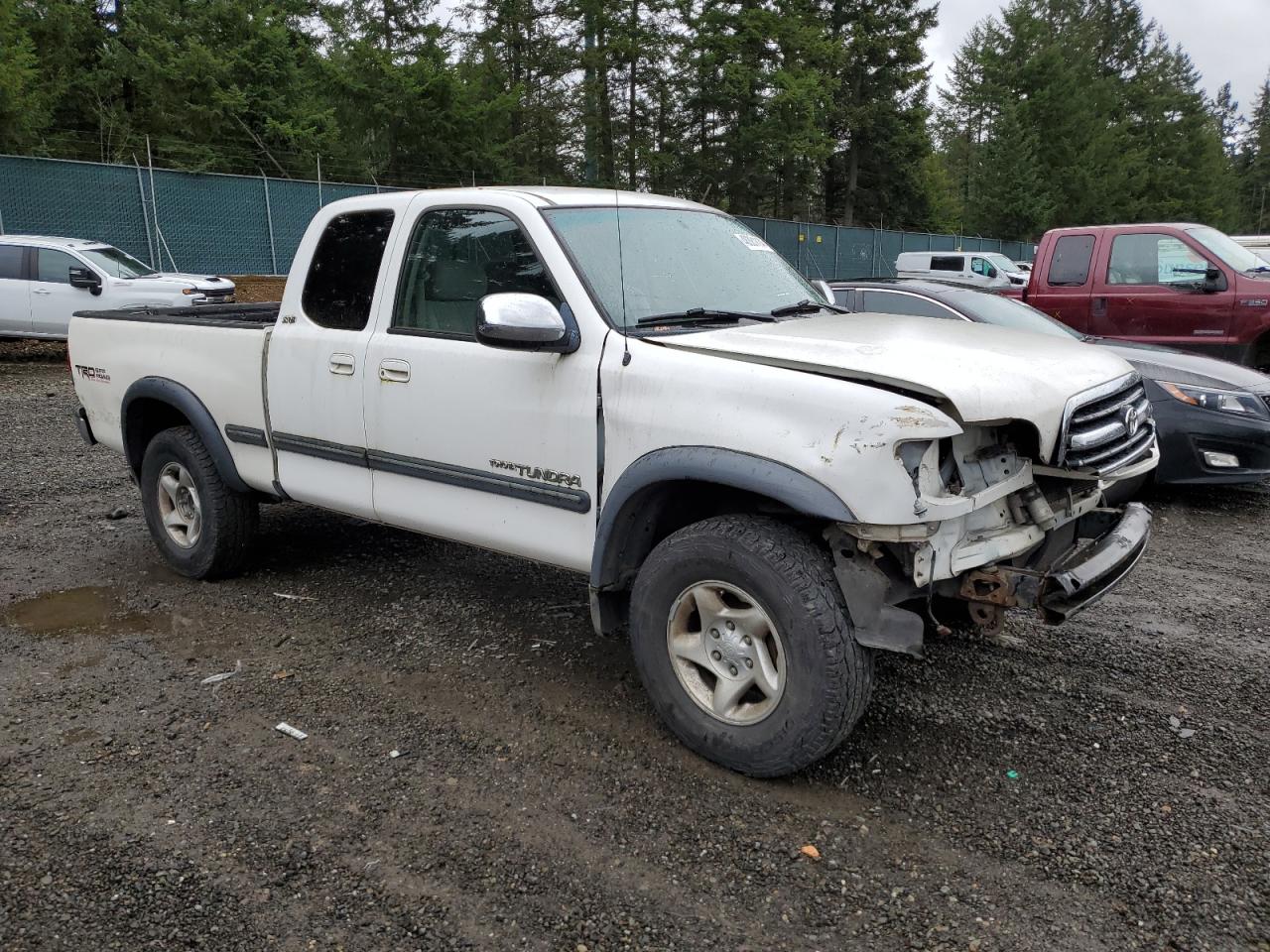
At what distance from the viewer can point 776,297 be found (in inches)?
166

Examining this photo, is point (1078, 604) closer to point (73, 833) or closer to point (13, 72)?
point (73, 833)

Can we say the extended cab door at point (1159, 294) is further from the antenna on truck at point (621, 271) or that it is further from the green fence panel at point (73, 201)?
the green fence panel at point (73, 201)

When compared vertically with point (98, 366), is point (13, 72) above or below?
above

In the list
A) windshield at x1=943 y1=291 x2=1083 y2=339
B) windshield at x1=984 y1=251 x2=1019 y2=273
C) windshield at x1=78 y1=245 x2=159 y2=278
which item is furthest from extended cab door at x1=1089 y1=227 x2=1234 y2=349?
windshield at x1=984 y1=251 x2=1019 y2=273

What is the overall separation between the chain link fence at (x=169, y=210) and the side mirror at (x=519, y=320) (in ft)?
58.8

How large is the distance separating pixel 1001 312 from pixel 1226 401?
5.45 ft

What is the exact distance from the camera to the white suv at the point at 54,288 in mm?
14094

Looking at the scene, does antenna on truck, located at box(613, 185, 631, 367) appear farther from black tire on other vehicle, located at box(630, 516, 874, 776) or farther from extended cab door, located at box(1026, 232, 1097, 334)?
extended cab door, located at box(1026, 232, 1097, 334)

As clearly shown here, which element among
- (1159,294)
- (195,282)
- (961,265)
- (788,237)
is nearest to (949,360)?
(1159,294)

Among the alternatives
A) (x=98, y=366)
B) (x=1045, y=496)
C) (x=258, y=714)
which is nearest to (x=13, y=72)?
(x=98, y=366)

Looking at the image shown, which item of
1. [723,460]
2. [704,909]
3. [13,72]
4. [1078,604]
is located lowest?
[704,909]

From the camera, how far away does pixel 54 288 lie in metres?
14.1

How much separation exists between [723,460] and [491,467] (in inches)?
43.7

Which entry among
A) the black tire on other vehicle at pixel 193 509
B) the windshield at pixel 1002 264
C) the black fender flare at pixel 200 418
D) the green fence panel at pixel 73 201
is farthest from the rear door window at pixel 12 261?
the windshield at pixel 1002 264
